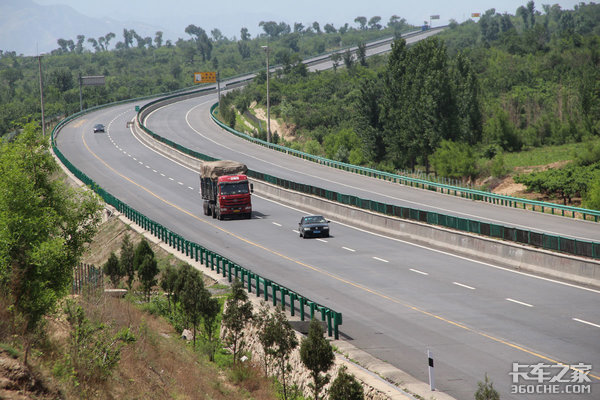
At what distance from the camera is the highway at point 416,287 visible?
18.1 metres

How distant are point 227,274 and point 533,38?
130 meters

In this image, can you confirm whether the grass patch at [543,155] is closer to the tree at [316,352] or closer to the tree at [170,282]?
the tree at [170,282]

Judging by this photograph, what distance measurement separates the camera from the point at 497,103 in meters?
104

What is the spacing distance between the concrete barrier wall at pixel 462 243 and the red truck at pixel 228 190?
5.26m

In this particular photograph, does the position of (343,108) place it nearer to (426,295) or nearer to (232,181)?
(232,181)

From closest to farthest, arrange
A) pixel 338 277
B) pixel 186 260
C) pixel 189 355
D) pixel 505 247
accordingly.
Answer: pixel 189 355 < pixel 338 277 < pixel 505 247 < pixel 186 260

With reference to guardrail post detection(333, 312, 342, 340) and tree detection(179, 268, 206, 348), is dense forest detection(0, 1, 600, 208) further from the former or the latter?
guardrail post detection(333, 312, 342, 340)

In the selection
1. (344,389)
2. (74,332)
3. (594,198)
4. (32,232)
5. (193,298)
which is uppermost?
(32,232)

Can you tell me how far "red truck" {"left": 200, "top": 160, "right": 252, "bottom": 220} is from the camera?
4541 cm

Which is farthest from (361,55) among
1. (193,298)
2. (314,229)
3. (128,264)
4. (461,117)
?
(193,298)

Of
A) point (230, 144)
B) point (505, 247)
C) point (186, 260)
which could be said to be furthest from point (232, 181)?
point (230, 144)

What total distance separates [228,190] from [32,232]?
29260 millimetres

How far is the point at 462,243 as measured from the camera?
33500 mm

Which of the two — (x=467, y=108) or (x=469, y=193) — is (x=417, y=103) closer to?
(x=467, y=108)
